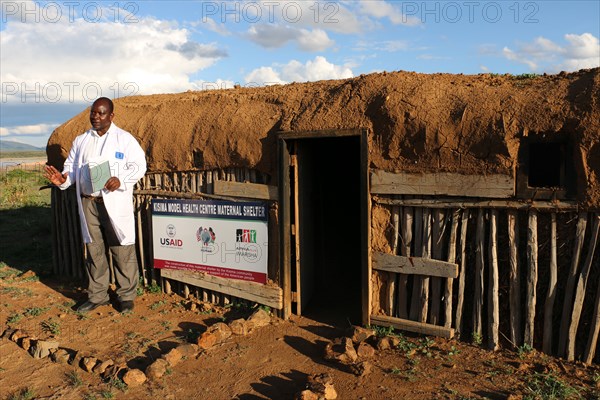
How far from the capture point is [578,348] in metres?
4.62

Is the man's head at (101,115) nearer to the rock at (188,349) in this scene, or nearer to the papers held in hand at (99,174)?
the papers held in hand at (99,174)

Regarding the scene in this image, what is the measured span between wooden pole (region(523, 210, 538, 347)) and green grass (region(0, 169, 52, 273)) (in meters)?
7.27

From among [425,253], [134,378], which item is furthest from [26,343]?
[425,253]

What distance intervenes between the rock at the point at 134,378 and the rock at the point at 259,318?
4.75ft

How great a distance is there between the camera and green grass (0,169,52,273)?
8.80m

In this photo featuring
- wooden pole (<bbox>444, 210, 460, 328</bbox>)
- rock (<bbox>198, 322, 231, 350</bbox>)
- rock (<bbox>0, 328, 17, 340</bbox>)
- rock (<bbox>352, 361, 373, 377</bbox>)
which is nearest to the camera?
rock (<bbox>352, 361, 373, 377</bbox>)

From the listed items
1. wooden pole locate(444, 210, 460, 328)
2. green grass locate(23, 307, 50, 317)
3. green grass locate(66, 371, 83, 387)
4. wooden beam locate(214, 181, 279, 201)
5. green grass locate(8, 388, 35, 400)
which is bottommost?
green grass locate(8, 388, 35, 400)

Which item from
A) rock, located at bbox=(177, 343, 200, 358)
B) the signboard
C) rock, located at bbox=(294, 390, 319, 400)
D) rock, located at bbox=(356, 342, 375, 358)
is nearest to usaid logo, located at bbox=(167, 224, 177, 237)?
the signboard

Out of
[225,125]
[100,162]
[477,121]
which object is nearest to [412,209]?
[477,121]

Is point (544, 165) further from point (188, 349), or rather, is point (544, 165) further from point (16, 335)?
point (16, 335)

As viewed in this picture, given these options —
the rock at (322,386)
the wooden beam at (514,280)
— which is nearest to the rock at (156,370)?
the rock at (322,386)

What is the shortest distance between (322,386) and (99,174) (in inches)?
141

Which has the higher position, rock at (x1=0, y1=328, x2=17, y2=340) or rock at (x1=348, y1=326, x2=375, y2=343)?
rock at (x1=348, y1=326, x2=375, y2=343)

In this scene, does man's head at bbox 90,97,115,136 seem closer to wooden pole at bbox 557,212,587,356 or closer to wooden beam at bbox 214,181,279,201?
wooden beam at bbox 214,181,279,201
